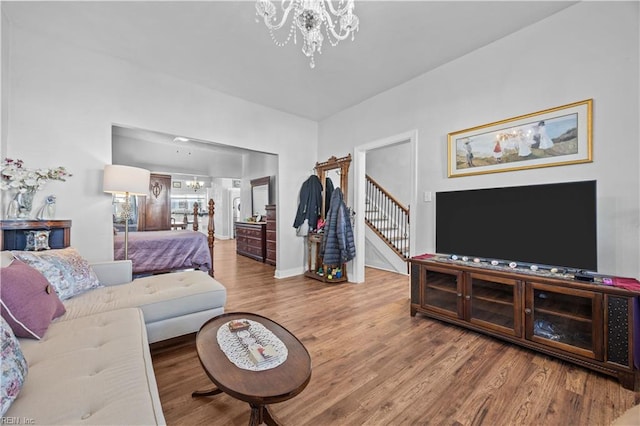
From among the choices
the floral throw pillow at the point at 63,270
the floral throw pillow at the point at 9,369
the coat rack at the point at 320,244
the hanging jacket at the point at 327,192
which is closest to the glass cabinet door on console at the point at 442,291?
the coat rack at the point at 320,244

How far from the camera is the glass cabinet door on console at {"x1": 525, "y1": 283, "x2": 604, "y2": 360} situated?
1715 mm

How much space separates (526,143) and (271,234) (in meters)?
4.34

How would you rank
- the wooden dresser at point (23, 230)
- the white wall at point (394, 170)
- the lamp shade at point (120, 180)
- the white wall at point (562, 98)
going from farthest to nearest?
the white wall at point (394, 170) < the lamp shade at point (120, 180) < the wooden dresser at point (23, 230) < the white wall at point (562, 98)

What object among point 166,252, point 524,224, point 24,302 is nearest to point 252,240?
point 166,252

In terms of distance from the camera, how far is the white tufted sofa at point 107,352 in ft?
2.70

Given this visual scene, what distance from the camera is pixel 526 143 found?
7.66 feet

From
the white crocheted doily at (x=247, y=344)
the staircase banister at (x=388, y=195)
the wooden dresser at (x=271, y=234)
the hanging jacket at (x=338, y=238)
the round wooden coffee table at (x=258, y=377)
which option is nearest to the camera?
the round wooden coffee table at (x=258, y=377)

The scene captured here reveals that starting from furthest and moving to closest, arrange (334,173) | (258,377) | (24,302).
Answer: (334,173) → (24,302) → (258,377)

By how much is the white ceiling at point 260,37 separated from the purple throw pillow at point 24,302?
221 centimetres

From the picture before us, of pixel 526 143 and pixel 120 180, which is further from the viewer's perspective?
pixel 120 180

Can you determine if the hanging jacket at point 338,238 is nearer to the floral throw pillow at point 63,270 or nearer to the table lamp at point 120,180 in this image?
the table lamp at point 120,180

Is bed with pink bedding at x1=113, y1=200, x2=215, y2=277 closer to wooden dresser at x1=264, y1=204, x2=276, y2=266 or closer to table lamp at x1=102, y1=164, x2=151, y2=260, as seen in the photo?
table lamp at x1=102, y1=164, x2=151, y2=260

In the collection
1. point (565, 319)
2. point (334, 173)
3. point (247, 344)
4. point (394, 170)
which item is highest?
point (394, 170)

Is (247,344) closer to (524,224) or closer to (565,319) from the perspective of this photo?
(565,319)
